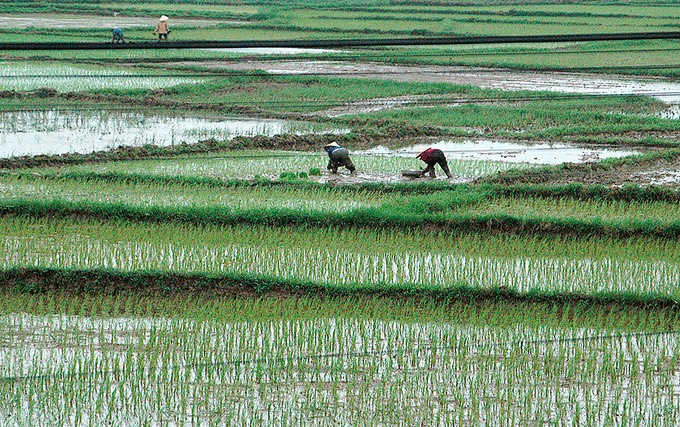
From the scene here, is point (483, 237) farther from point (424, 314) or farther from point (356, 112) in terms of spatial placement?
point (356, 112)

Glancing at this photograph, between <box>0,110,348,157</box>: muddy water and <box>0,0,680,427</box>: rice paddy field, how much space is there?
6 centimetres

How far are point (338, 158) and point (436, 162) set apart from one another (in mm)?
979

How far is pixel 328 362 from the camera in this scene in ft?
16.0

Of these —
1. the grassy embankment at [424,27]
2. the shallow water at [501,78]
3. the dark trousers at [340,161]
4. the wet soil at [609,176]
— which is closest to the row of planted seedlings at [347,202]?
the dark trousers at [340,161]

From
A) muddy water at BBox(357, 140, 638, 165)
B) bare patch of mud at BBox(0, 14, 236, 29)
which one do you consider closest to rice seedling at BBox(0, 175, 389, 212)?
muddy water at BBox(357, 140, 638, 165)

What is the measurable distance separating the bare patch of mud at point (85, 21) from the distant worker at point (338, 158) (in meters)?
13.7

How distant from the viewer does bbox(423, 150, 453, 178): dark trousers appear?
9.21 metres

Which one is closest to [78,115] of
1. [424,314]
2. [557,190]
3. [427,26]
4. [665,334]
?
[557,190]

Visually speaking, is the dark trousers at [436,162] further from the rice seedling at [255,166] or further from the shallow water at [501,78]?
the shallow water at [501,78]

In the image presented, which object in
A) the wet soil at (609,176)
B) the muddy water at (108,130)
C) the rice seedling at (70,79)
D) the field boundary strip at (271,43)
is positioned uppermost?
the field boundary strip at (271,43)

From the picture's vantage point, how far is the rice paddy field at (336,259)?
14.6 feet

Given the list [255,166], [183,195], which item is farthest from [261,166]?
[183,195]

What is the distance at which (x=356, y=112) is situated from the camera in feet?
44.8

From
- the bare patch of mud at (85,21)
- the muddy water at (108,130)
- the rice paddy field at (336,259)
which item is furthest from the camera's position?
the bare patch of mud at (85,21)
